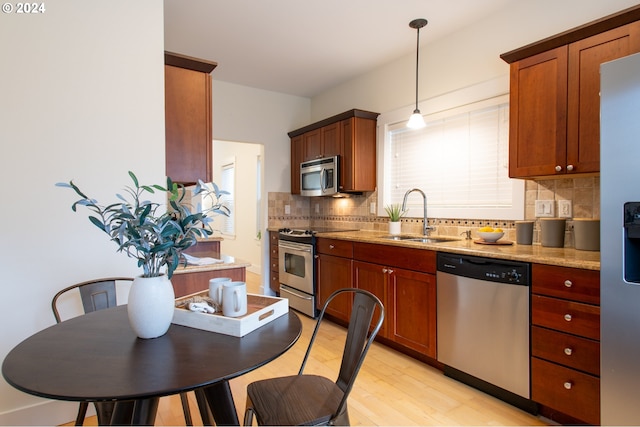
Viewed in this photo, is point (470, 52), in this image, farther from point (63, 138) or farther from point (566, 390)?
point (63, 138)

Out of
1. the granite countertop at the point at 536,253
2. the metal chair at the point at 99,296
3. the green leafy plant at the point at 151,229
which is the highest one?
the green leafy plant at the point at 151,229

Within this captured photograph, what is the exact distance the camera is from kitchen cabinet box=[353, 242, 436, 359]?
97.4 inches

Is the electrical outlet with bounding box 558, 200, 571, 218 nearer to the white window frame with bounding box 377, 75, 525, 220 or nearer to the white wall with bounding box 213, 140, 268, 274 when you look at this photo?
the white window frame with bounding box 377, 75, 525, 220

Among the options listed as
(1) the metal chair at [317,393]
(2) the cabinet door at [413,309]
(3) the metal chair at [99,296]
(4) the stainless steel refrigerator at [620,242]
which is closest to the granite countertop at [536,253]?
(4) the stainless steel refrigerator at [620,242]

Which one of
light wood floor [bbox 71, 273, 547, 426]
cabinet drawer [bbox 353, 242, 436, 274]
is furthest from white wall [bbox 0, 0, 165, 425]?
cabinet drawer [bbox 353, 242, 436, 274]

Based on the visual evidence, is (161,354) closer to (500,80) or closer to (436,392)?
(436,392)

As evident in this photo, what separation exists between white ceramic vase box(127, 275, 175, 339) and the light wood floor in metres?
1.07

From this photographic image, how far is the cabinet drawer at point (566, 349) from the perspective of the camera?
1666 millimetres

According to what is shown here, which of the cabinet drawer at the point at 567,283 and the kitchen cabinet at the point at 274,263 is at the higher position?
the cabinet drawer at the point at 567,283

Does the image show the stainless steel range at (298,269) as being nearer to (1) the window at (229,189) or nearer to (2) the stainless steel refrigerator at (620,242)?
(2) the stainless steel refrigerator at (620,242)

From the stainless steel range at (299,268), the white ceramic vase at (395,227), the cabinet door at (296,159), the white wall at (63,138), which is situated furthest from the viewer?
the cabinet door at (296,159)

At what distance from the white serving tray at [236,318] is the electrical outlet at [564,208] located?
2026 millimetres

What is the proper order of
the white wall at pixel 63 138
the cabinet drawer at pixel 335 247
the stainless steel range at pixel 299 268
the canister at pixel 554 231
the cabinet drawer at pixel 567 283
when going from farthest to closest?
the stainless steel range at pixel 299 268, the cabinet drawer at pixel 335 247, the canister at pixel 554 231, the white wall at pixel 63 138, the cabinet drawer at pixel 567 283

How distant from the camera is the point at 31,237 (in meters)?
1.83
